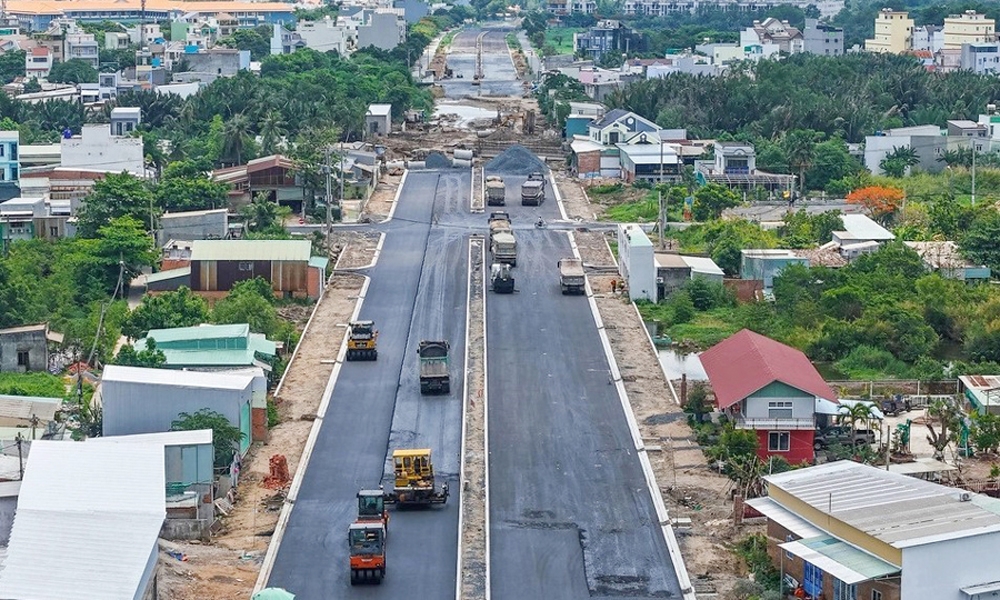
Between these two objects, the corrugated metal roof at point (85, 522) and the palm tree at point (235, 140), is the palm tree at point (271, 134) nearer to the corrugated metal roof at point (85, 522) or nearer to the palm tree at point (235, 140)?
the palm tree at point (235, 140)

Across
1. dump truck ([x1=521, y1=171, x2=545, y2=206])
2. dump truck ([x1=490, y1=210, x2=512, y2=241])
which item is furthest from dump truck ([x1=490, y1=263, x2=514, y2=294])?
dump truck ([x1=521, y1=171, x2=545, y2=206])

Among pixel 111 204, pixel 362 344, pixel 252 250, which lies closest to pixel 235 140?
pixel 111 204

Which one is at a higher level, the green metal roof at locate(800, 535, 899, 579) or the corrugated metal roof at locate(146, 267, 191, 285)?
the green metal roof at locate(800, 535, 899, 579)

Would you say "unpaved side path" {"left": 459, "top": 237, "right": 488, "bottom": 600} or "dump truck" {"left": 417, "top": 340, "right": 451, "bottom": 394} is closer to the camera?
"unpaved side path" {"left": 459, "top": 237, "right": 488, "bottom": 600}

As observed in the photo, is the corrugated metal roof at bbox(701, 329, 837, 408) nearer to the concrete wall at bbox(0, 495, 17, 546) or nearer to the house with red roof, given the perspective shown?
the house with red roof

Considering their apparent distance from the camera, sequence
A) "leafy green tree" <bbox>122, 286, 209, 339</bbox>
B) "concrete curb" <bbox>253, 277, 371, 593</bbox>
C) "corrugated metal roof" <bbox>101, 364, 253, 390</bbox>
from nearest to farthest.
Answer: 1. "concrete curb" <bbox>253, 277, 371, 593</bbox>
2. "corrugated metal roof" <bbox>101, 364, 253, 390</bbox>
3. "leafy green tree" <bbox>122, 286, 209, 339</bbox>

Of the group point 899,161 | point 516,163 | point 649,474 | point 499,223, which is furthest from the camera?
point 516,163

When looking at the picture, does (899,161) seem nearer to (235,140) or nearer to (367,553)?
(235,140)
